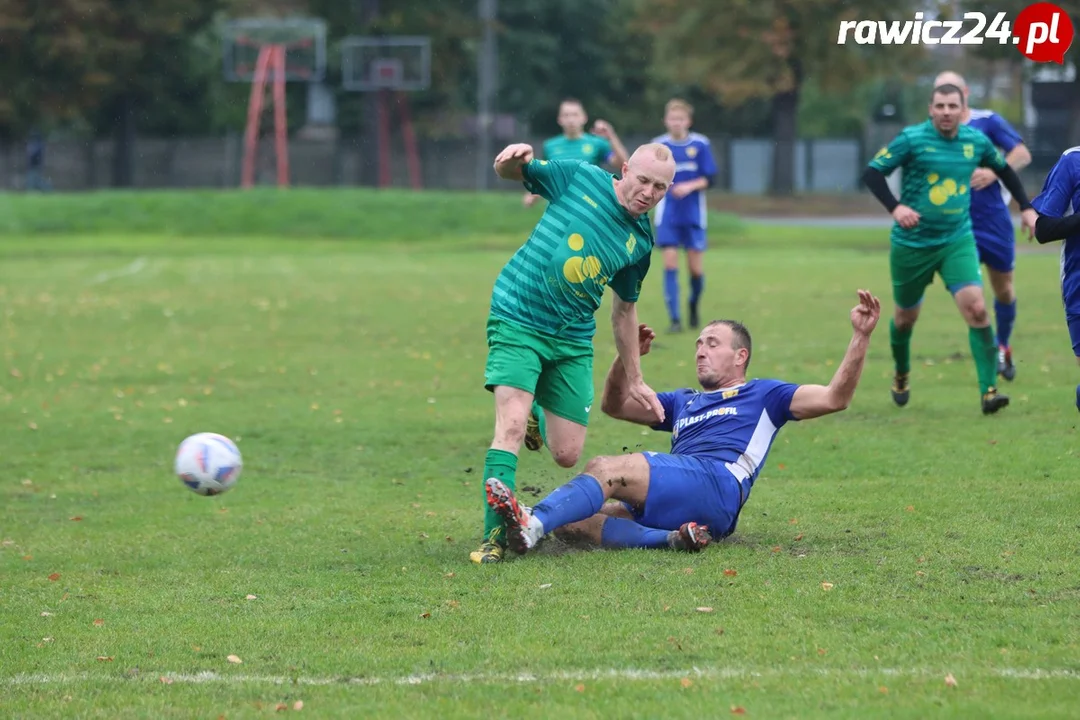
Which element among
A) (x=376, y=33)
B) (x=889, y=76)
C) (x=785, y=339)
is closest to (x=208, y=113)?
(x=376, y=33)

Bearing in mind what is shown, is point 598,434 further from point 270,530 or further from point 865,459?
point 270,530

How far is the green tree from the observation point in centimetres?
5384

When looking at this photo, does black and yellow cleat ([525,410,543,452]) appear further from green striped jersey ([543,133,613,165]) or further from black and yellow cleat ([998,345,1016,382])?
green striped jersey ([543,133,613,165])

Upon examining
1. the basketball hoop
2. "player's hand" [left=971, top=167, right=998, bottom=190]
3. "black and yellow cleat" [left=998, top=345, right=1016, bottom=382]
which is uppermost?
the basketball hoop

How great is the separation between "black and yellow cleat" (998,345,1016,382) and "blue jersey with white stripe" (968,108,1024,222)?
3.86ft

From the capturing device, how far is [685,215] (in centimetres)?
1777

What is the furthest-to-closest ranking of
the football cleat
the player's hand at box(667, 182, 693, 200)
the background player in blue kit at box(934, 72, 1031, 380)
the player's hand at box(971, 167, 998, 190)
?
the player's hand at box(667, 182, 693, 200) < the background player in blue kit at box(934, 72, 1031, 380) < the player's hand at box(971, 167, 998, 190) < the football cleat

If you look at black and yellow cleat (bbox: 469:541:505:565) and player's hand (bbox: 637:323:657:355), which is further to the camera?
player's hand (bbox: 637:323:657:355)

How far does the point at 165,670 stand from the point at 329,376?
31.1ft

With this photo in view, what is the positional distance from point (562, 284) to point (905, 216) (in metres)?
4.31

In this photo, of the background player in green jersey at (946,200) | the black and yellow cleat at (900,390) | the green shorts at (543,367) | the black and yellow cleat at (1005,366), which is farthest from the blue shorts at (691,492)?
the black and yellow cleat at (1005,366)

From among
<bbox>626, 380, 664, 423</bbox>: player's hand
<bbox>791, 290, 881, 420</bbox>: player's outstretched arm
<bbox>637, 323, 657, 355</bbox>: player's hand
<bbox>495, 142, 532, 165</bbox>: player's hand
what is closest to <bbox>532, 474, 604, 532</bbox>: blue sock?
<bbox>626, 380, 664, 423</bbox>: player's hand

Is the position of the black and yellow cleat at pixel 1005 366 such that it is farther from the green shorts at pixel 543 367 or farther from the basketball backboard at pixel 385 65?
the basketball backboard at pixel 385 65

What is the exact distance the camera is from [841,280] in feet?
82.6
